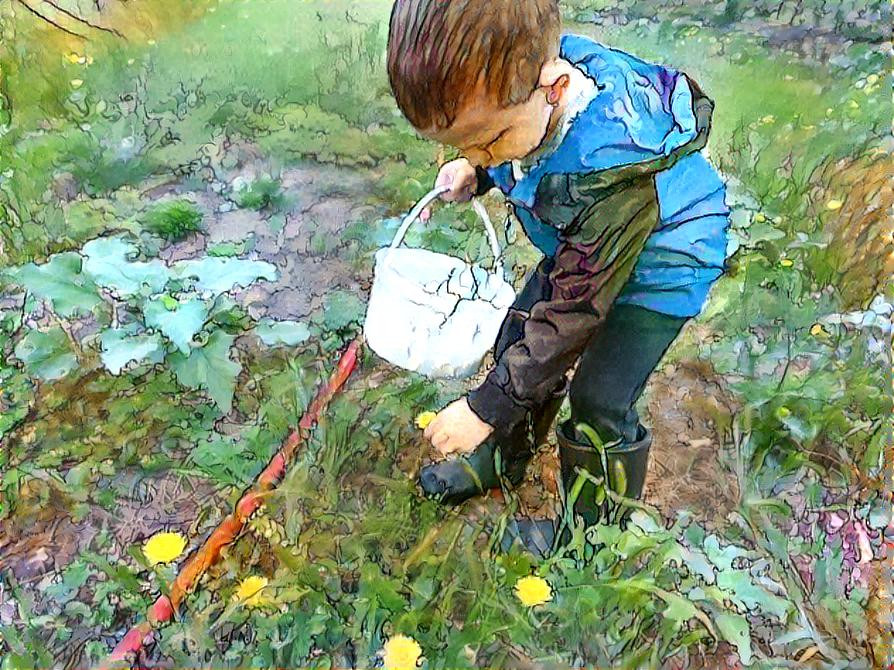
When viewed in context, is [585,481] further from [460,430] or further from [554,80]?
[554,80]

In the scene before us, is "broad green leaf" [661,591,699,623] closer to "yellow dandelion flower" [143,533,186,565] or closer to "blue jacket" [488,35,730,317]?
"blue jacket" [488,35,730,317]

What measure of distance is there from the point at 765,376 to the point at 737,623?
13.2 inches

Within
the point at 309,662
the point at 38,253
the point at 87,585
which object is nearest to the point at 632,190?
the point at 309,662

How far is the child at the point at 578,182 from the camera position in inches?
21.6

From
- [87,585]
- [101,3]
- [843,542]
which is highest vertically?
[101,3]

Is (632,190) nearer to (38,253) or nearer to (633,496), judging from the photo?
(633,496)

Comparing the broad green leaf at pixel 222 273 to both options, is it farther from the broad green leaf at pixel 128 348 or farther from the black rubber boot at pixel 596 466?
the black rubber boot at pixel 596 466

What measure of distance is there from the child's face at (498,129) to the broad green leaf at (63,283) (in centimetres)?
34

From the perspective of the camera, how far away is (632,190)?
616 millimetres

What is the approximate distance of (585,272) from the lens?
63cm

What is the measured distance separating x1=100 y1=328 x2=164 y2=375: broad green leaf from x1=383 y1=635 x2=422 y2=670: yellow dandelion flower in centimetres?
31

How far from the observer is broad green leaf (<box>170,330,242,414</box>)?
72 cm

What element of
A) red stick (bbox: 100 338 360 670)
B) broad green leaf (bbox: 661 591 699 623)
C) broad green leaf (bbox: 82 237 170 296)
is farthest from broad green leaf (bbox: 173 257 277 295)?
broad green leaf (bbox: 661 591 699 623)

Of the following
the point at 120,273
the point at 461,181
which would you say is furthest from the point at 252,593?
the point at 461,181
